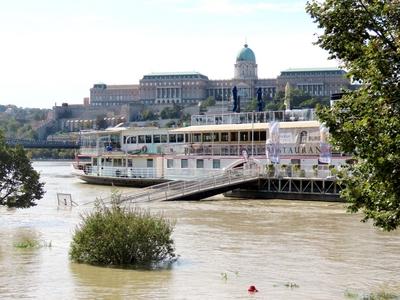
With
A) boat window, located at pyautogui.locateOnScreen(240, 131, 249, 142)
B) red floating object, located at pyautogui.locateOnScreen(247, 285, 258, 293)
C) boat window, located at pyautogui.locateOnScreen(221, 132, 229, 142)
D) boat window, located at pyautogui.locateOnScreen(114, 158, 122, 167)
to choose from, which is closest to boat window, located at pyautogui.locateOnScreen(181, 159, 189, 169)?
boat window, located at pyautogui.locateOnScreen(221, 132, 229, 142)

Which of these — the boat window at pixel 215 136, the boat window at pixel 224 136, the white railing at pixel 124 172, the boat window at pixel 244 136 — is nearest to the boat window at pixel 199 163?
the boat window at pixel 224 136

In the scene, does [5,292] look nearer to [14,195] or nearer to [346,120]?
[346,120]

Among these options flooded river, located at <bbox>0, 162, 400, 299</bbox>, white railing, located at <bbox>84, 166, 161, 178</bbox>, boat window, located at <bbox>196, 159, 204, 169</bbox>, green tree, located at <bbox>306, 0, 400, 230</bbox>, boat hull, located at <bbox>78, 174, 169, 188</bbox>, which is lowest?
flooded river, located at <bbox>0, 162, 400, 299</bbox>

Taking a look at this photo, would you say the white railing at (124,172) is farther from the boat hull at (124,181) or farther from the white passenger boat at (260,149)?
the white passenger boat at (260,149)

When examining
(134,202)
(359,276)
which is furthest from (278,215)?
(359,276)

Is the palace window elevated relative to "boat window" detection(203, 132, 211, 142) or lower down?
lower down

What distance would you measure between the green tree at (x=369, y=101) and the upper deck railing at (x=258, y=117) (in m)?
47.8

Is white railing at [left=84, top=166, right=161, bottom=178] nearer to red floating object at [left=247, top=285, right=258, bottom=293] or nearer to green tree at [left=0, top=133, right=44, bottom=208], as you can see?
green tree at [left=0, top=133, right=44, bottom=208]

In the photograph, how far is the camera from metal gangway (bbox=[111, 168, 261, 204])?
52219 millimetres

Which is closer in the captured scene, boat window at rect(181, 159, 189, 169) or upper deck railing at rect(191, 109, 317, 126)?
boat window at rect(181, 159, 189, 169)

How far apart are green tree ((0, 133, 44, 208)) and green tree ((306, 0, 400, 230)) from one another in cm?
2300

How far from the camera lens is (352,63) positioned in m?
16.6

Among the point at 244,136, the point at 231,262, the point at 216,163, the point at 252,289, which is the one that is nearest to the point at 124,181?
the point at 216,163

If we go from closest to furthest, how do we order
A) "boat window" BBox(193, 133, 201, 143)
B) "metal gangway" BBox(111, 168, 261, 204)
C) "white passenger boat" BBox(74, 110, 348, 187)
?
"metal gangway" BBox(111, 168, 261, 204), "white passenger boat" BBox(74, 110, 348, 187), "boat window" BBox(193, 133, 201, 143)
